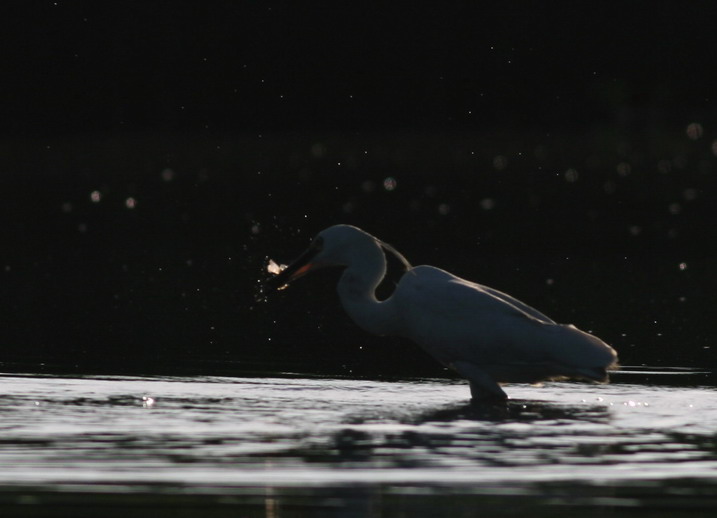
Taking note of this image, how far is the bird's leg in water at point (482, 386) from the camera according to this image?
11.1 m

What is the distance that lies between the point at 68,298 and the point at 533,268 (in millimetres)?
5002

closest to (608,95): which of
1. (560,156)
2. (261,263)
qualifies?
(560,156)

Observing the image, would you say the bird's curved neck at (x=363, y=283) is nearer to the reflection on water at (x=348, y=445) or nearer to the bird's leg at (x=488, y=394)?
the reflection on water at (x=348, y=445)

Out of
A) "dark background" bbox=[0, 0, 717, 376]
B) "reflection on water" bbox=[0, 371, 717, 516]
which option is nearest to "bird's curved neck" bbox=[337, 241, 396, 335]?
"reflection on water" bbox=[0, 371, 717, 516]

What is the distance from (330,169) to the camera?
127 feet

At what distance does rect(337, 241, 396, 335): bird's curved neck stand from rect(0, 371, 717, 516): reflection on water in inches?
17.2

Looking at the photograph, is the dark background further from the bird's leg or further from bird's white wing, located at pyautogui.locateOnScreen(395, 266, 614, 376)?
the bird's leg

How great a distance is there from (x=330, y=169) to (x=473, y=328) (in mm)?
27481

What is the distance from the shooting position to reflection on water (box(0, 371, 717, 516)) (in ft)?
25.0

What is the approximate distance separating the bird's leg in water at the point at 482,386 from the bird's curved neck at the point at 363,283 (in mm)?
738

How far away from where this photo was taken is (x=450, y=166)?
126ft

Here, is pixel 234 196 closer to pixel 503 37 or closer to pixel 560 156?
→ pixel 560 156

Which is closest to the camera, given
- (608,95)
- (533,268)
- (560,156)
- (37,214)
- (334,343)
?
(334,343)

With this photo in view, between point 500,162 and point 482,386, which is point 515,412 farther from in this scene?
point 500,162
